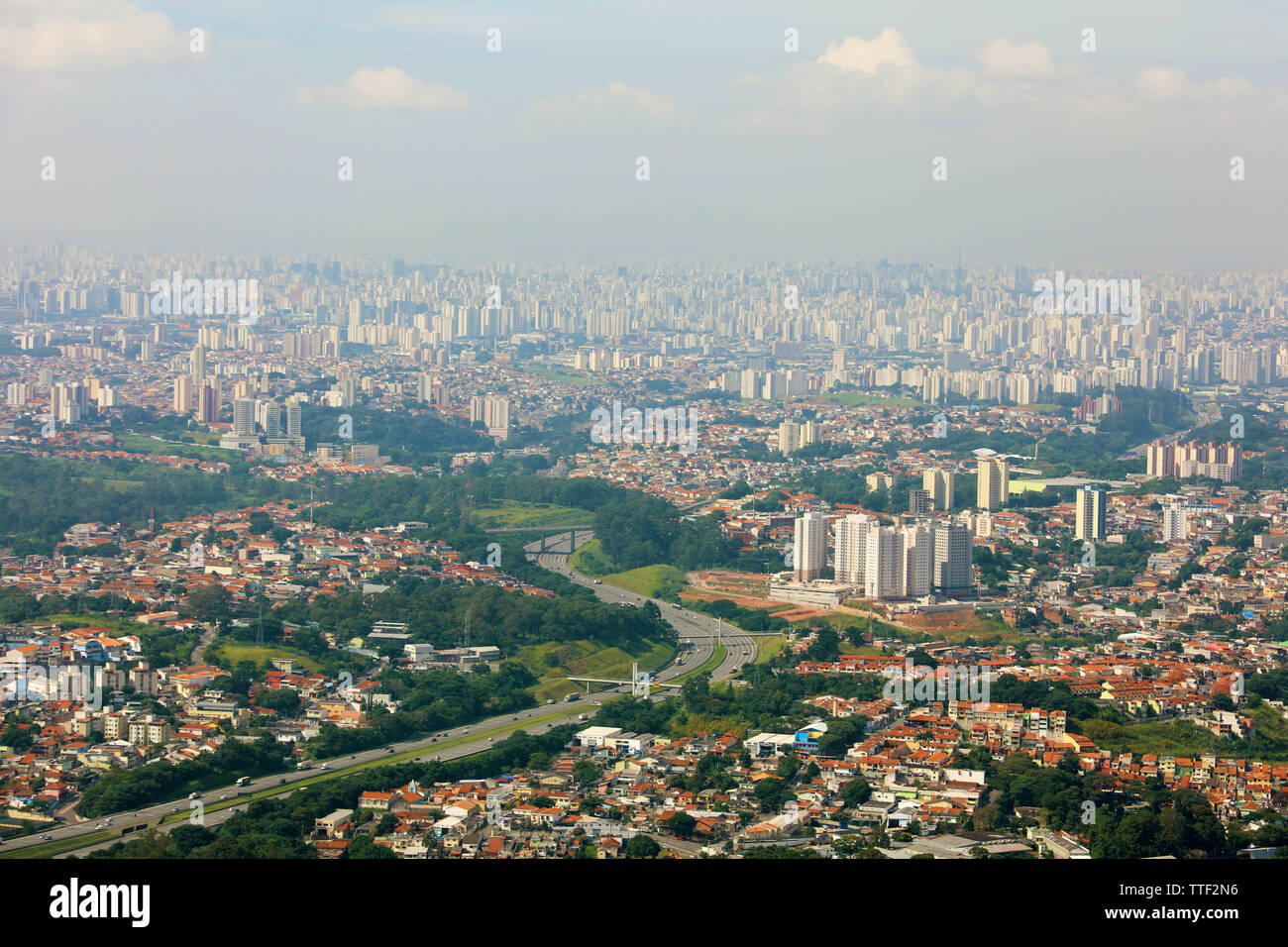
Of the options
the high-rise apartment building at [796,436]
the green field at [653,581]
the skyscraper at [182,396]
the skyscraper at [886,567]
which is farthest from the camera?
the skyscraper at [182,396]

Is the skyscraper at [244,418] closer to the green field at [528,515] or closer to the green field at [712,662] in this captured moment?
the green field at [528,515]

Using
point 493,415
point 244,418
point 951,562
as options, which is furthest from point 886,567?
point 493,415

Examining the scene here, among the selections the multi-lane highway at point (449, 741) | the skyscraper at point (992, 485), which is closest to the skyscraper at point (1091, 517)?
the skyscraper at point (992, 485)

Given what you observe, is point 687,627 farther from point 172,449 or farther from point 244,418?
point 244,418

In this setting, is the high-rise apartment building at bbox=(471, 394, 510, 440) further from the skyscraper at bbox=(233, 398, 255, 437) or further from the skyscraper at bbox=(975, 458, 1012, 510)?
the skyscraper at bbox=(975, 458, 1012, 510)

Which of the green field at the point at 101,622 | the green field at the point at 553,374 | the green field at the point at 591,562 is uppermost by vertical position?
the green field at the point at 553,374
